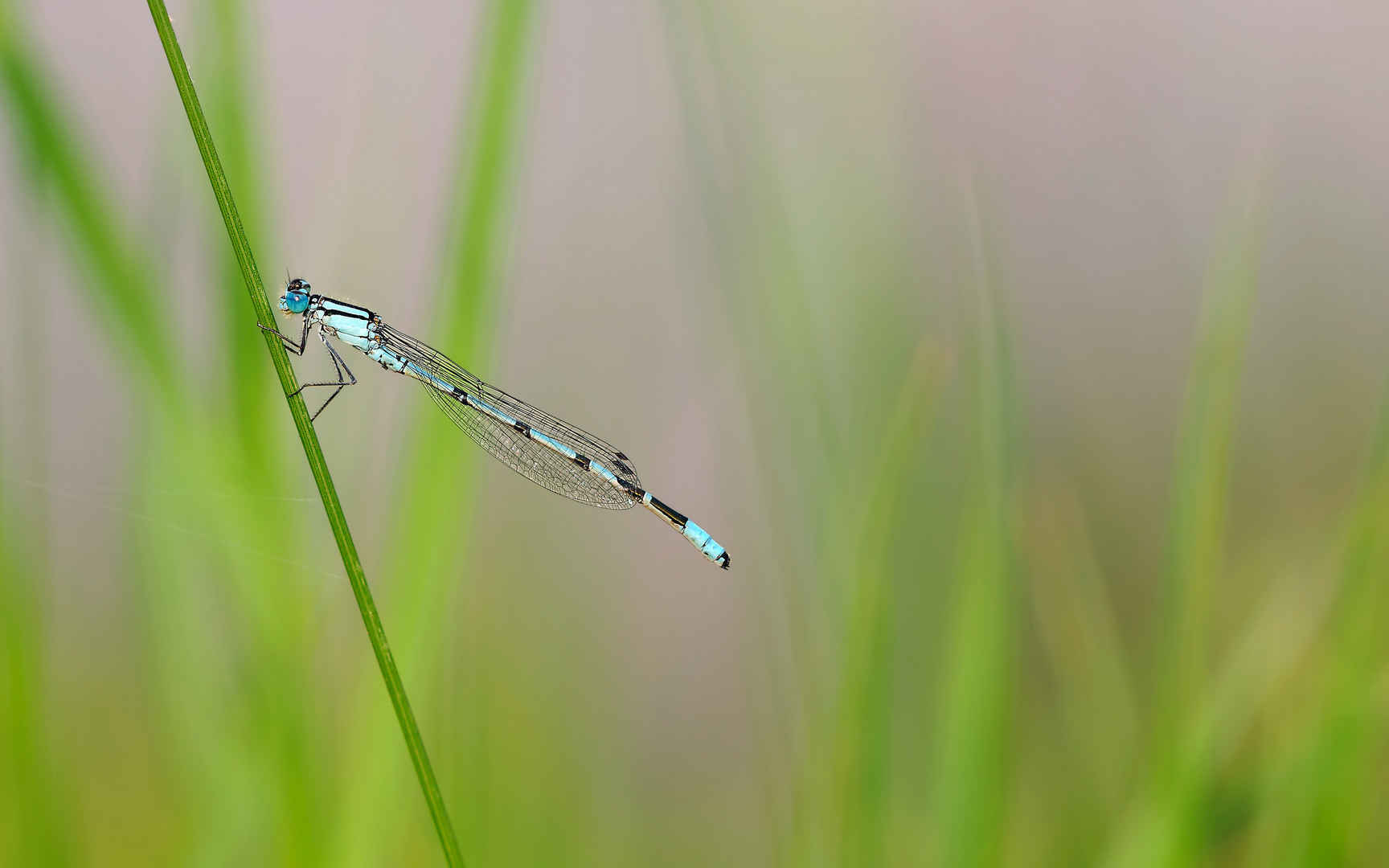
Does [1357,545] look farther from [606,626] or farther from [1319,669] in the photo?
[606,626]

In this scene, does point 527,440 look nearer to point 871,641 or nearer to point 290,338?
point 290,338

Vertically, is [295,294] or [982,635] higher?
[295,294]

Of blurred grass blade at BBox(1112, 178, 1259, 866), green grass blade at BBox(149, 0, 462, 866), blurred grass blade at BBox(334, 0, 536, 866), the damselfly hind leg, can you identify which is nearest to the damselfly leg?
the damselfly hind leg

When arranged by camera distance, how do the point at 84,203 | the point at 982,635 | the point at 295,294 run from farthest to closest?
the point at 295,294, the point at 982,635, the point at 84,203

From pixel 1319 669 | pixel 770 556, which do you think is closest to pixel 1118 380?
pixel 1319 669

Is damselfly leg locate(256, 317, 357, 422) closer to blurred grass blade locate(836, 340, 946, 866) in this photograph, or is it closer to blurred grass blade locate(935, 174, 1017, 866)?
blurred grass blade locate(836, 340, 946, 866)

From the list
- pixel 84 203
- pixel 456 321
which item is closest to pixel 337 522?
pixel 456 321

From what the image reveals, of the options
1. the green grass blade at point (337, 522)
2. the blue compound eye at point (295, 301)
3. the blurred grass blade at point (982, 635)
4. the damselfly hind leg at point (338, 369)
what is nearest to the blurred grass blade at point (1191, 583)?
the blurred grass blade at point (982, 635)
